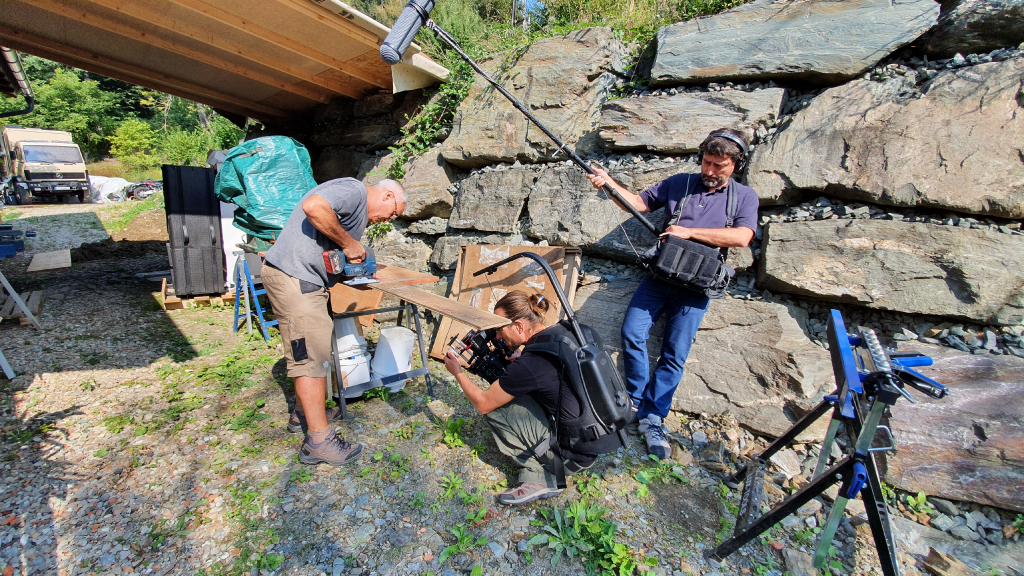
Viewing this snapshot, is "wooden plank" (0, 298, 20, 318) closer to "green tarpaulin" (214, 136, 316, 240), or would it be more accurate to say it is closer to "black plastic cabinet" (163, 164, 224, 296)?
"black plastic cabinet" (163, 164, 224, 296)

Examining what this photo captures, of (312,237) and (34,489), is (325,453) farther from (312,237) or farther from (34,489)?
(34,489)

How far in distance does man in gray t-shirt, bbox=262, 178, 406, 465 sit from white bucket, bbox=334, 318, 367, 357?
617mm

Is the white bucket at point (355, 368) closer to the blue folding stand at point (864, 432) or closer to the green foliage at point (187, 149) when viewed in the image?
the blue folding stand at point (864, 432)

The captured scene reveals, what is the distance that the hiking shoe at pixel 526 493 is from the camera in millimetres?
2426

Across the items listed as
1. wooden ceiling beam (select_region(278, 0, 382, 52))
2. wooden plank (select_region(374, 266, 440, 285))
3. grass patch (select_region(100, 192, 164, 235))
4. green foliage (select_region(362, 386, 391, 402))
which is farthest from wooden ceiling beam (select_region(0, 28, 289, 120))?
grass patch (select_region(100, 192, 164, 235))

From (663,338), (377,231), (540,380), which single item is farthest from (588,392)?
(377,231)

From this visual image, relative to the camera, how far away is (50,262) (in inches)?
261

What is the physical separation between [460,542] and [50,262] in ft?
27.3

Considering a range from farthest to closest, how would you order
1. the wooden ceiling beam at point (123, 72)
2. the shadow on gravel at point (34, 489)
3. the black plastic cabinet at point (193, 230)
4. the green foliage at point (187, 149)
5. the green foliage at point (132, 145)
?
the green foliage at point (132, 145), the green foliage at point (187, 149), the black plastic cabinet at point (193, 230), the wooden ceiling beam at point (123, 72), the shadow on gravel at point (34, 489)

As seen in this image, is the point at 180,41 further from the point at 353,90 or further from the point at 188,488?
the point at 188,488

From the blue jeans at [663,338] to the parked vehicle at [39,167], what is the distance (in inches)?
894

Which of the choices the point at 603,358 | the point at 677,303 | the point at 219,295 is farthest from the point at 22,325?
the point at 677,303

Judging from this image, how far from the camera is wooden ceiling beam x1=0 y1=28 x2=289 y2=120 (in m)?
4.32

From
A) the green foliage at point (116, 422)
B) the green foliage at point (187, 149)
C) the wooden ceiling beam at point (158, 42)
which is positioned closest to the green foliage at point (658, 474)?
the green foliage at point (116, 422)
